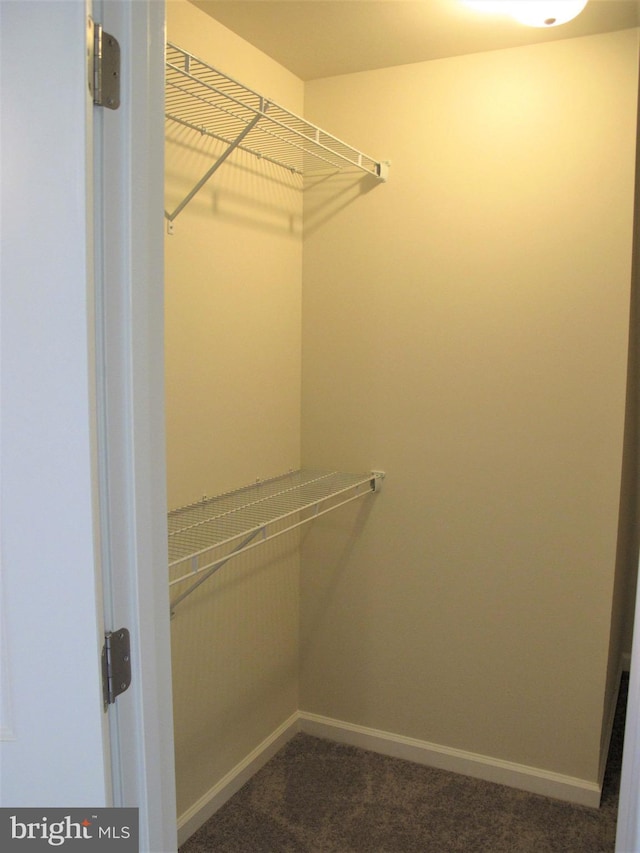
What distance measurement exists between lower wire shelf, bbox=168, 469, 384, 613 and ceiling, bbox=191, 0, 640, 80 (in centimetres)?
139

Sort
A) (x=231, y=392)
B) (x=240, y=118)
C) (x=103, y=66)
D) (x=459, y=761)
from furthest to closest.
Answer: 1. (x=459, y=761)
2. (x=231, y=392)
3. (x=240, y=118)
4. (x=103, y=66)

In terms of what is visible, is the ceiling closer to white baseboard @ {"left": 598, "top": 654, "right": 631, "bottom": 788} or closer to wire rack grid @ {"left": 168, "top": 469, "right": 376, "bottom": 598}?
wire rack grid @ {"left": 168, "top": 469, "right": 376, "bottom": 598}

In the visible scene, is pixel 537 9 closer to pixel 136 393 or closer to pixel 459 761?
pixel 136 393

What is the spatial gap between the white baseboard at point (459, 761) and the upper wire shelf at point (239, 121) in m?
1.95

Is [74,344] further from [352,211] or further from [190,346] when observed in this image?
[352,211]

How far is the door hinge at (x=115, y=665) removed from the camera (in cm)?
95

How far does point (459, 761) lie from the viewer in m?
2.45

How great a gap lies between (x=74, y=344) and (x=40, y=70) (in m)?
Answer: 0.36

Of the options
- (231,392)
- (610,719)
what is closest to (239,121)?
(231,392)

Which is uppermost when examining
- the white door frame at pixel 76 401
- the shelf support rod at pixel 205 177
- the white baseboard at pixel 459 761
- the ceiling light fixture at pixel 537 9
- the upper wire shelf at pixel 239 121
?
the ceiling light fixture at pixel 537 9

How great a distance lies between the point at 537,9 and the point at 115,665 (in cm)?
179

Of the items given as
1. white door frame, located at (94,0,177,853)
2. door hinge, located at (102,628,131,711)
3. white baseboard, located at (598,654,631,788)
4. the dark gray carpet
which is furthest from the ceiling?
the dark gray carpet

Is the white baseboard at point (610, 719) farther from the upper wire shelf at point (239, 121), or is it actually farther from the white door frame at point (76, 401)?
the upper wire shelf at point (239, 121)

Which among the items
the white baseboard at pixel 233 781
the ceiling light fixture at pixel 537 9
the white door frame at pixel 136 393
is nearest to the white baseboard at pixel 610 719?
the white baseboard at pixel 233 781
